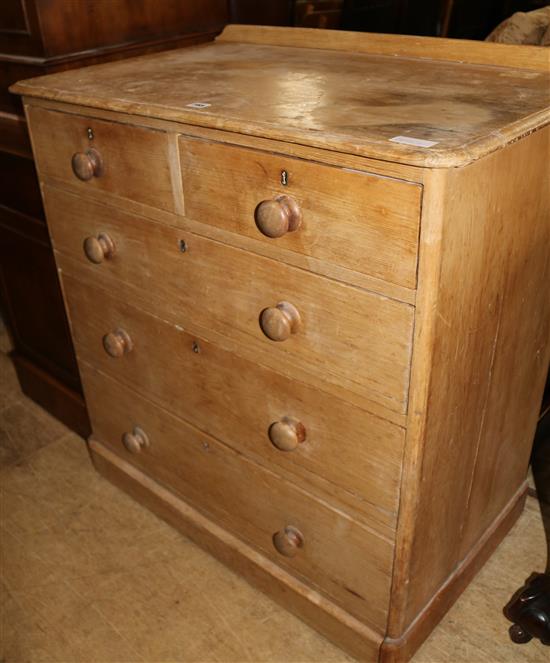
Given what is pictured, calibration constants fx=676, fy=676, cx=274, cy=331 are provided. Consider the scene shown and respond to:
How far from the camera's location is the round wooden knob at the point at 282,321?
118 centimetres

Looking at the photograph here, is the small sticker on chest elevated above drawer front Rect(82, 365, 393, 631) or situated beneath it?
elevated above

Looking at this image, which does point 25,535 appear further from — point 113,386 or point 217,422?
point 217,422

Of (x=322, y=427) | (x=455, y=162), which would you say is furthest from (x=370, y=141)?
(x=322, y=427)

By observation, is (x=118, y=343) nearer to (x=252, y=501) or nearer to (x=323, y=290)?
(x=252, y=501)

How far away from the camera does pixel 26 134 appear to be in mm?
1740

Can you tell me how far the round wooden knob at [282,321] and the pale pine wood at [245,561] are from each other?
650mm

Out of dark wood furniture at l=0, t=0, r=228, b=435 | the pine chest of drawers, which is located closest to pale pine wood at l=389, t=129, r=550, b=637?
the pine chest of drawers

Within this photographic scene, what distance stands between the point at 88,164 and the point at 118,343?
44cm

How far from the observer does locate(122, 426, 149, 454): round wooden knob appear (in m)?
1.78

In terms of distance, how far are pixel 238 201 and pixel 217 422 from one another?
0.55m

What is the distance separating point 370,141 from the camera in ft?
3.09

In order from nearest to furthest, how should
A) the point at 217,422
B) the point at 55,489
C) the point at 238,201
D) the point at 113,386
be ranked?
the point at 238,201, the point at 217,422, the point at 113,386, the point at 55,489

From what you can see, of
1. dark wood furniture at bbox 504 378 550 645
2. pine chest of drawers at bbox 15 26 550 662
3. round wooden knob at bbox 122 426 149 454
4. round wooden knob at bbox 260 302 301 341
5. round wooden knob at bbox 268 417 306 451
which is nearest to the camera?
pine chest of drawers at bbox 15 26 550 662

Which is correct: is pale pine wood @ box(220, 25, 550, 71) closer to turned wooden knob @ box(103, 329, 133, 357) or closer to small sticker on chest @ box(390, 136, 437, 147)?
small sticker on chest @ box(390, 136, 437, 147)
